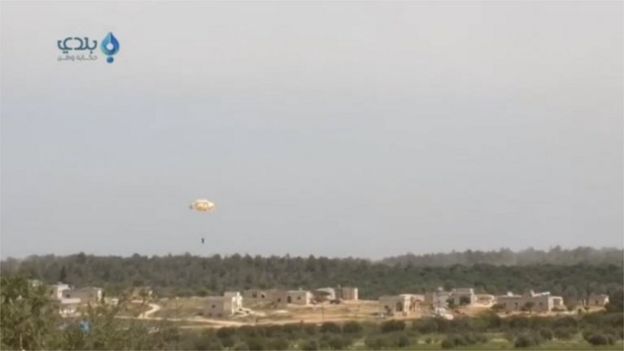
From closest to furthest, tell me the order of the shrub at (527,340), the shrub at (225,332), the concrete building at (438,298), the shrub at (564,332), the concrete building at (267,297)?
the shrub at (225,332) → the shrub at (527,340) → the shrub at (564,332) → the concrete building at (267,297) → the concrete building at (438,298)

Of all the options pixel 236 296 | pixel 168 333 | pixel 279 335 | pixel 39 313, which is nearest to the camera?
pixel 39 313

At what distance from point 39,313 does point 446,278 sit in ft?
102

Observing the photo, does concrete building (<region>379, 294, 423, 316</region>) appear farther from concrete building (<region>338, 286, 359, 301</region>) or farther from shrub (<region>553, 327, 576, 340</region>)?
shrub (<region>553, 327, 576, 340</region>)

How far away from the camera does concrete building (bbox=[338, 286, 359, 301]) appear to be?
4184 centimetres

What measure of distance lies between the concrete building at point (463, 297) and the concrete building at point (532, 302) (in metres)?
0.87

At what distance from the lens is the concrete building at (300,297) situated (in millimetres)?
39688

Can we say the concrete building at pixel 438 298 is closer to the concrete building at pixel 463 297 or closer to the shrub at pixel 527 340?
the concrete building at pixel 463 297

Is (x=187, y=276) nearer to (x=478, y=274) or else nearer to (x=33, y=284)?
(x=478, y=274)

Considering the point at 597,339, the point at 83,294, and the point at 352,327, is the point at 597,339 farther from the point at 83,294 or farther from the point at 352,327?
the point at 83,294

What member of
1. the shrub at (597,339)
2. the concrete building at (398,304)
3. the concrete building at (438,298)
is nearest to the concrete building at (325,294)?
the concrete building at (398,304)

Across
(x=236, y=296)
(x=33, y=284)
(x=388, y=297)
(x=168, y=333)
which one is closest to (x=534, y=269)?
(x=388, y=297)

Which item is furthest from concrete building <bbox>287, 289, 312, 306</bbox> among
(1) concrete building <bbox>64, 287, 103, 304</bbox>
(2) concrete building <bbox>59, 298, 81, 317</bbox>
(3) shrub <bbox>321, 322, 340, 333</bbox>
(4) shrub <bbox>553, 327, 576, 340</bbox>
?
(2) concrete building <bbox>59, 298, 81, 317</bbox>

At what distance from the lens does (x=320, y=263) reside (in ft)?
146

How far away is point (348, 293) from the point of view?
42344 millimetres
